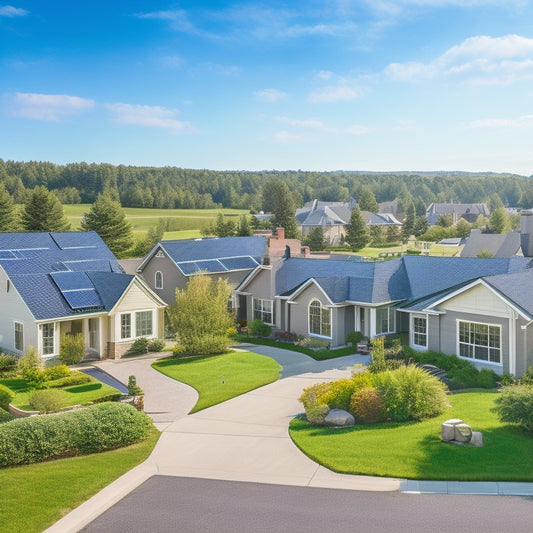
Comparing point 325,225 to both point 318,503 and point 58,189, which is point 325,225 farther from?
point 318,503

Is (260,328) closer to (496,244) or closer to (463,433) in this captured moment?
(463,433)

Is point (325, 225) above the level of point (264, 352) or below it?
above

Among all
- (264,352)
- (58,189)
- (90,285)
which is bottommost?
(264,352)

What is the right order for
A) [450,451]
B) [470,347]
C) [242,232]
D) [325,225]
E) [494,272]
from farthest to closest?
1. [325,225]
2. [242,232]
3. [494,272]
4. [470,347]
5. [450,451]

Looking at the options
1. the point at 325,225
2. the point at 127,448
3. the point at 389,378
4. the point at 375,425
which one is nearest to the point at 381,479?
the point at 375,425

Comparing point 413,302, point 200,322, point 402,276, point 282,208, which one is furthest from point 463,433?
point 282,208
